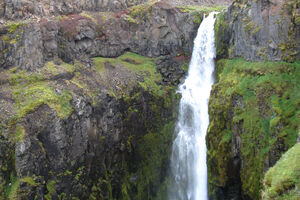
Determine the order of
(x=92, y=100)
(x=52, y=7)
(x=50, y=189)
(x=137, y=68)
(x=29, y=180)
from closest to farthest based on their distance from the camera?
(x=29, y=180)
(x=50, y=189)
(x=92, y=100)
(x=52, y=7)
(x=137, y=68)

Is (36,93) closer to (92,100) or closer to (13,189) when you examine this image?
(92,100)

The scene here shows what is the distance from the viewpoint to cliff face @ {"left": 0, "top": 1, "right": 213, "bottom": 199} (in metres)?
14.2

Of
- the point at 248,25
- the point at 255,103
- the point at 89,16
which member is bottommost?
the point at 255,103

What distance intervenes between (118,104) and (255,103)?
9.60 meters

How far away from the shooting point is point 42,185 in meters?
13.8

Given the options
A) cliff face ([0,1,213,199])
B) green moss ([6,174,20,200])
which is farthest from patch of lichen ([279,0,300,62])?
green moss ([6,174,20,200])

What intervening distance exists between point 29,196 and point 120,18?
1801 cm

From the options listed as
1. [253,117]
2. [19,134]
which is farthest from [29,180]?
[253,117]

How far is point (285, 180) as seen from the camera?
6887 mm

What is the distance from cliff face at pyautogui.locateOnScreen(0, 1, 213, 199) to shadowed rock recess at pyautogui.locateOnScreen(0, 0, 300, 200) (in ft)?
0.24

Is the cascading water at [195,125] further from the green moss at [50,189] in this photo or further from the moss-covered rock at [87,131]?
the green moss at [50,189]

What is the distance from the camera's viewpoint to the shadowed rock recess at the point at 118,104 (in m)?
13.9

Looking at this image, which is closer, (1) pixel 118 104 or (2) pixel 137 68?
(1) pixel 118 104

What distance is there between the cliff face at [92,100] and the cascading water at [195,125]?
93 centimetres
